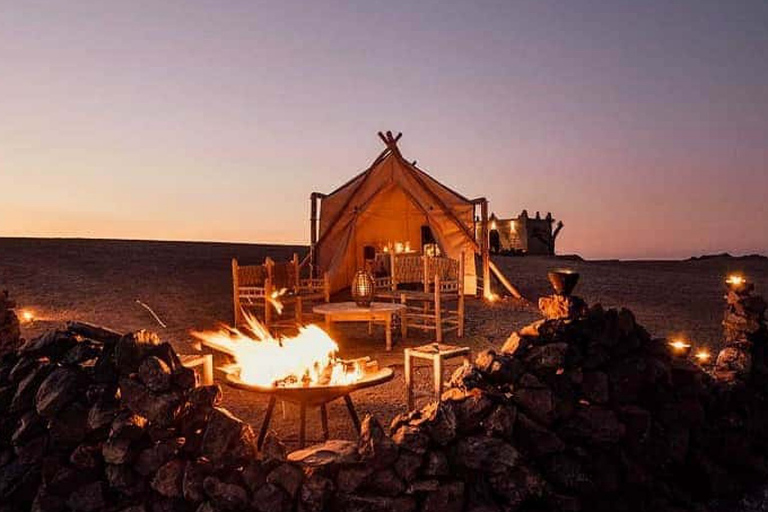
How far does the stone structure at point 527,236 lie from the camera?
31.2 meters

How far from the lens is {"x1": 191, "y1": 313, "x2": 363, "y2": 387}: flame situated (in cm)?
383

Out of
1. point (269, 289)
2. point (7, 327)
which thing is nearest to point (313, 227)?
point (269, 289)

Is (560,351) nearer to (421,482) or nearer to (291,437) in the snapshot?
(421,482)

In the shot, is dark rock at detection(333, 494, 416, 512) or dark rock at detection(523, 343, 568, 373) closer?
dark rock at detection(333, 494, 416, 512)

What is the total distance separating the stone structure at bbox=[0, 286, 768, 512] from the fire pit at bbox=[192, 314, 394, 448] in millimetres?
347

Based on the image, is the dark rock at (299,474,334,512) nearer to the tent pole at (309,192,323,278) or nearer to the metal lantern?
the metal lantern

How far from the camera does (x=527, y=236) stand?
31.2 metres

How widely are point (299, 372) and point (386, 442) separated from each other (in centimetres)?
99

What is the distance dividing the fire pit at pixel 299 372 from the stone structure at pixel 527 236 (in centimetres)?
2743

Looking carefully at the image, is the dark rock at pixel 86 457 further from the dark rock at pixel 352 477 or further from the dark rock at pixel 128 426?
the dark rock at pixel 352 477

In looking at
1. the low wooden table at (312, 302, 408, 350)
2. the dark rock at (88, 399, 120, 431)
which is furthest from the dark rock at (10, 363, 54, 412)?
the low wooden table at (312, 302, 408, 350)

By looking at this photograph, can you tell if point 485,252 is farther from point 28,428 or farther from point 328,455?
point 28,428

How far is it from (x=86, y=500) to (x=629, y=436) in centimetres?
317

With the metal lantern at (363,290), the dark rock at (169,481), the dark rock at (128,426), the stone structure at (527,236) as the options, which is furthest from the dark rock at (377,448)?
the stone structure at (527,236)
